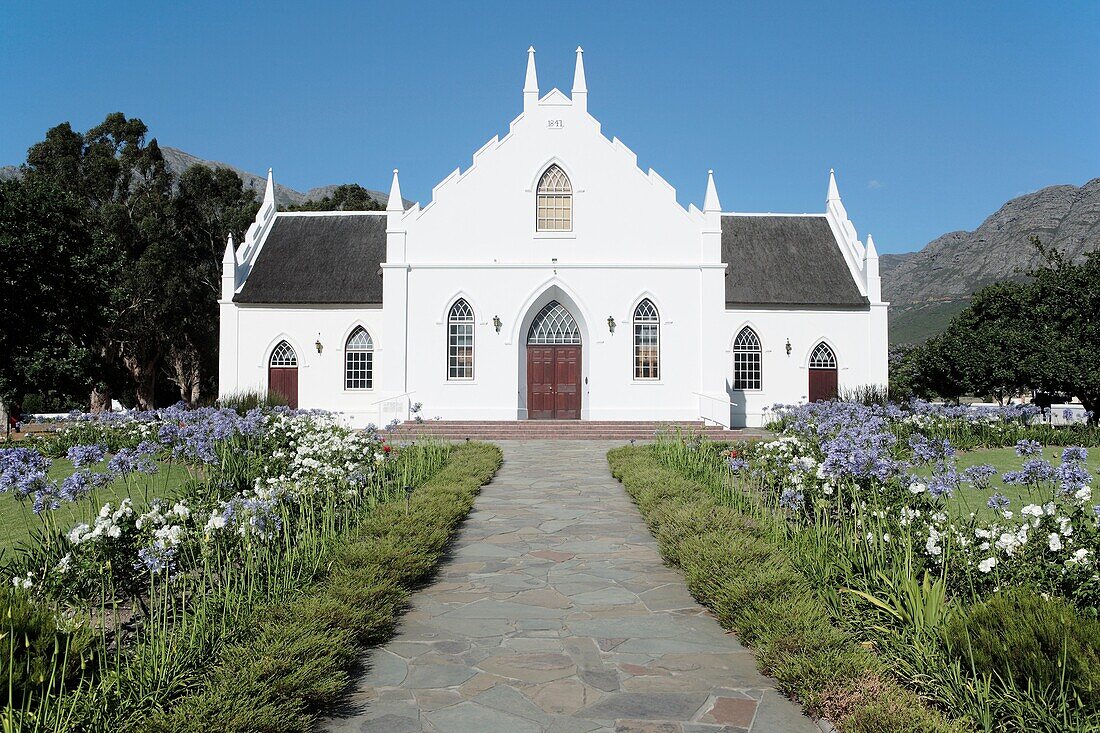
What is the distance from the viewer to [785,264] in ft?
107

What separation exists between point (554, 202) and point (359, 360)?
9.62m

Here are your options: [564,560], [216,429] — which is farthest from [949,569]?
[216,429]

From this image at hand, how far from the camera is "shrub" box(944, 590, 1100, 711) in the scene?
4.05 meters

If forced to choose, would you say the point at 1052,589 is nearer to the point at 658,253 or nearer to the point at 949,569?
the point at 949,569

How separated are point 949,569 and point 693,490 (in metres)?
5.02

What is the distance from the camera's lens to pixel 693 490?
1088 cm

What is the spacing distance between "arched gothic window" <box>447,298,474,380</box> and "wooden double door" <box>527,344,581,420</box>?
208 cm

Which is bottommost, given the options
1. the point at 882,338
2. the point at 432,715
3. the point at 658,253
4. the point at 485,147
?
the point at 432,715

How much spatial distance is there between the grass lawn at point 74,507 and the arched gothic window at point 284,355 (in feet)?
53.0

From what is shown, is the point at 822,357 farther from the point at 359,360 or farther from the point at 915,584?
the point at 915,584

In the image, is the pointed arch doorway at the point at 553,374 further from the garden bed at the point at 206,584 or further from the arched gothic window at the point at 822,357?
the garden bed at the point at 206,584

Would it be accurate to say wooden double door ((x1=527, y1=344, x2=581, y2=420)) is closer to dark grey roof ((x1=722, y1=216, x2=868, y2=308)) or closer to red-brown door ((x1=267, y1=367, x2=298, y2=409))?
dark grey roof ((x1=722, y1=216, x2=868, y2=308))

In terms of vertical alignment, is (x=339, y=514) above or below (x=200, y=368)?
below

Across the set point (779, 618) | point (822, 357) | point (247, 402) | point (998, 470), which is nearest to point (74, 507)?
point (779, 618)
